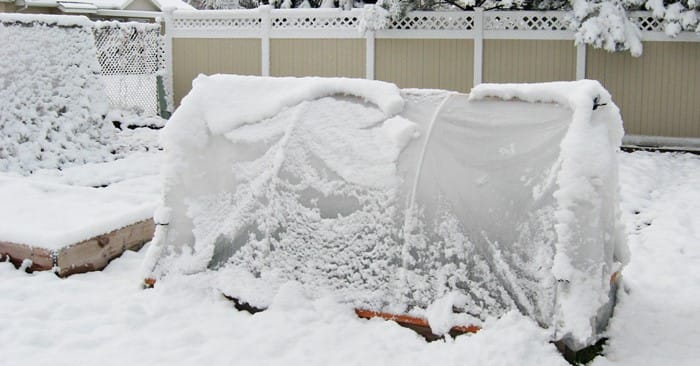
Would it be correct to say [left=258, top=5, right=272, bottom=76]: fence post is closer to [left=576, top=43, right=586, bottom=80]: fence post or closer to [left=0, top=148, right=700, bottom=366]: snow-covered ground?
[left=576, top=43, right=586, bottom=80]: fence post

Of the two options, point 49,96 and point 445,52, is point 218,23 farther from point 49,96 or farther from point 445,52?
point 49,96

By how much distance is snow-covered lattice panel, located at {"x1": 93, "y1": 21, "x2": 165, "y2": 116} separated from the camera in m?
13.7

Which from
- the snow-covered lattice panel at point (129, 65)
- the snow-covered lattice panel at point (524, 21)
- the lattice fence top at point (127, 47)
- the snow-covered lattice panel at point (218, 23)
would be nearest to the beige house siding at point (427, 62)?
the snow-covered lattice panel at point (524, 21)

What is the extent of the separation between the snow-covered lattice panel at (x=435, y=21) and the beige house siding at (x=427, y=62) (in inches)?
8.9

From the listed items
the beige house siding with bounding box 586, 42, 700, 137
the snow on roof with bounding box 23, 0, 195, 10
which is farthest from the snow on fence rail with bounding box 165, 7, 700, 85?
the snow on roof with bounding box 23, 0, 195, 10

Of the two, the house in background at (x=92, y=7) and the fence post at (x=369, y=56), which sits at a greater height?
the house in background at (x=92, y=7)

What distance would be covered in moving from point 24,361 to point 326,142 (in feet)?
6.77

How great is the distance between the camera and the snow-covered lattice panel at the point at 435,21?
12.2 m

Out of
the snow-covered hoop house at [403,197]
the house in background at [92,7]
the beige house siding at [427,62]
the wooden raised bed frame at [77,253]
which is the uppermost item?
the house in background at [92,7]

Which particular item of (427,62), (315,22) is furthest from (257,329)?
(315,22)

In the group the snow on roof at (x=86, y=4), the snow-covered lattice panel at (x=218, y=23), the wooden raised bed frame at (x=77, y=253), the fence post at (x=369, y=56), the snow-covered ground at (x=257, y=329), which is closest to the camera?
the snow-covered ground at (x=257, y=329)

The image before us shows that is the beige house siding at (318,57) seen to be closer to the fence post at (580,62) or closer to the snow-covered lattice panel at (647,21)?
the fence post at (580,62)

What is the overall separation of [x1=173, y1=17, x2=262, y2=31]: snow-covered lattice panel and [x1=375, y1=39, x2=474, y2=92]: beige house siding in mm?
2547

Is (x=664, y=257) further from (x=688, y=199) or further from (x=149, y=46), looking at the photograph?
(x=149, y=46)
